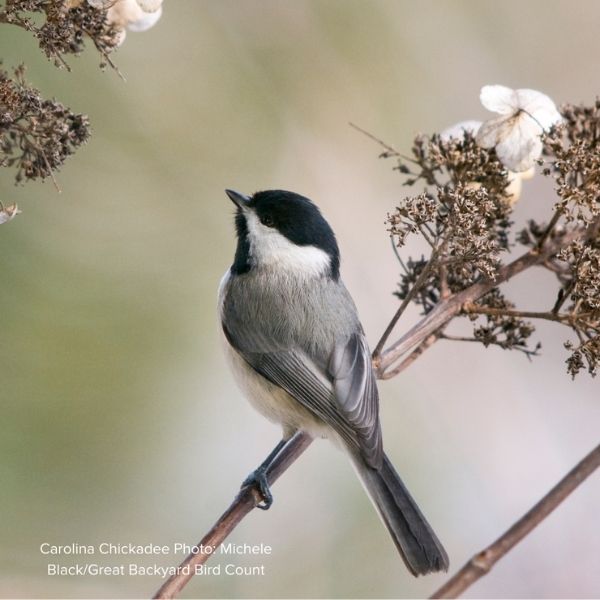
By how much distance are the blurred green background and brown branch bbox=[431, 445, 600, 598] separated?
1.18 meters

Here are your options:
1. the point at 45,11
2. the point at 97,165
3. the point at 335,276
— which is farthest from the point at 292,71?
the point at 45,11

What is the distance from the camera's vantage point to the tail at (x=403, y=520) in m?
1.33

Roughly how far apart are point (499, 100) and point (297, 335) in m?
0.58

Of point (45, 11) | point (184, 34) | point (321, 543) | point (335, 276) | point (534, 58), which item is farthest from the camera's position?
point (534, 58)

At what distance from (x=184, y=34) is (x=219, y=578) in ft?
4.52

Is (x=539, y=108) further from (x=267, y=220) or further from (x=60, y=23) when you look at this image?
(x=60, y=23)

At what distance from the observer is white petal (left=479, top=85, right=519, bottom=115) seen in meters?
1.42

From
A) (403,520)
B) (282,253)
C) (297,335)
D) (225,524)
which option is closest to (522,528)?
(225,524)

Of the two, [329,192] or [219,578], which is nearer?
[219,578]

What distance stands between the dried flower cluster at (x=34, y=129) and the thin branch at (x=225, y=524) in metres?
0.51

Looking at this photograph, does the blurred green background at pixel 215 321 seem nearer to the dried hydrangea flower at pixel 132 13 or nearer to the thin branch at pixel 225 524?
the thin branch at pixel 225 524

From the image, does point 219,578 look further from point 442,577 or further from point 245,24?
point 245,24

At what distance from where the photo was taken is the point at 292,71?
2441 millimetres

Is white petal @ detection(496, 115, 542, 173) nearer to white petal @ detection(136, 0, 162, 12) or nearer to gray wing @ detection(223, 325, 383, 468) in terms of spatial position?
gray wing @ detection(223, 325, 383, 468)
